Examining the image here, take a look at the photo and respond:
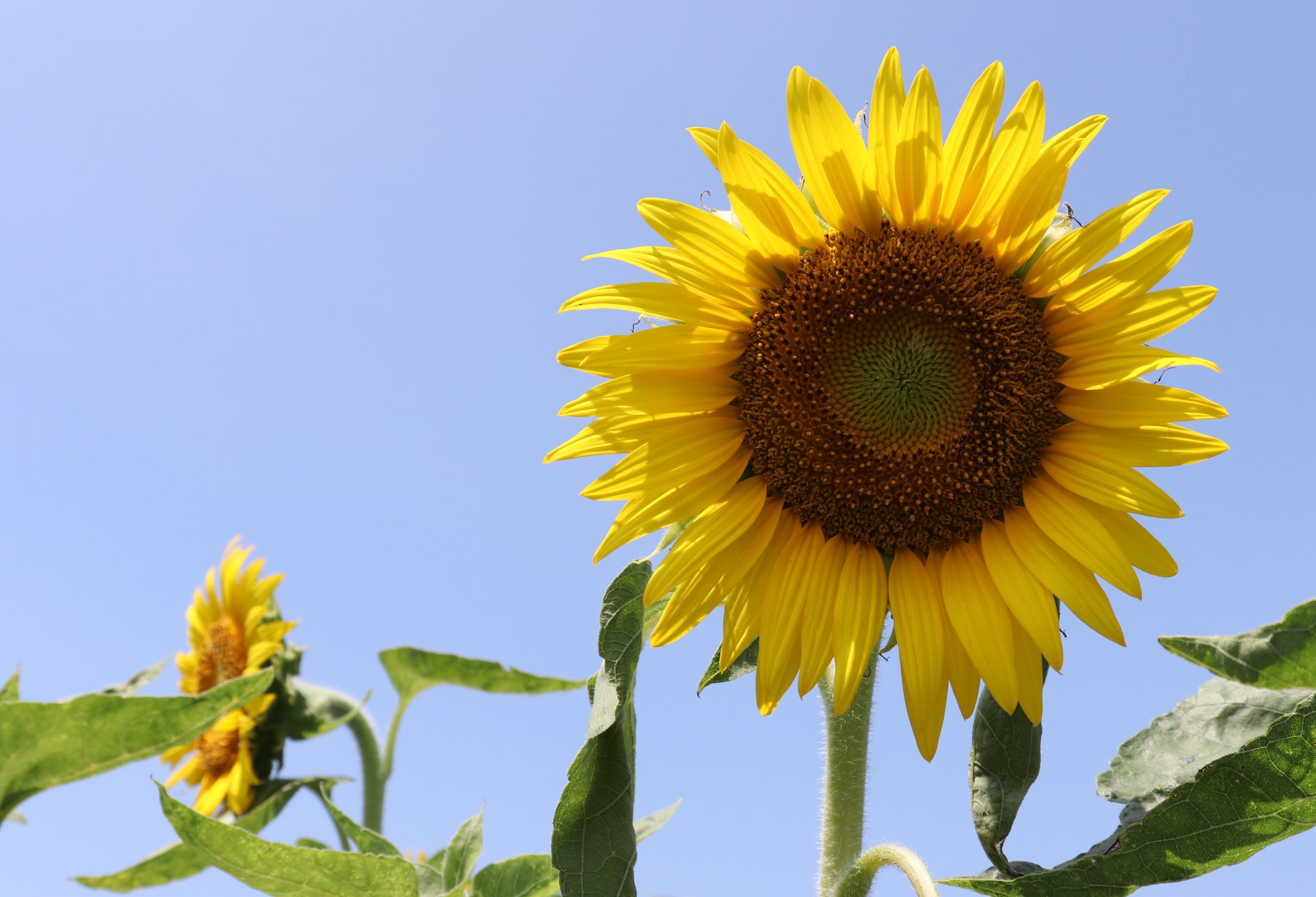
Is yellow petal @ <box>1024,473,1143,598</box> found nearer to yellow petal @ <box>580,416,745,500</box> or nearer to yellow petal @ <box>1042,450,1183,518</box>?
yellow petal @ <box>1042,450,1183,518</box>

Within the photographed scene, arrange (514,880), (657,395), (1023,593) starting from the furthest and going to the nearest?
(514,880)
(657,395)
(1023,593)

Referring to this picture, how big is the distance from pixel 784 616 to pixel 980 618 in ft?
1.37

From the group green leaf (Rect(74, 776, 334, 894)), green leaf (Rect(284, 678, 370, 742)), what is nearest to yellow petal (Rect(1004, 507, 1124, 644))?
green leaf (Rect(74, 776, 334, 894))

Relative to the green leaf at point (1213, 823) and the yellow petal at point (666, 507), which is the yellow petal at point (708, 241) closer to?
the yellow petal at point (666, 507)

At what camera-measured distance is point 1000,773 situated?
215 centimetres

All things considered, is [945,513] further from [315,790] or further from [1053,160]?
[315,790]

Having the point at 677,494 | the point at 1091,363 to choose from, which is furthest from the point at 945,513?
the point at 677,494

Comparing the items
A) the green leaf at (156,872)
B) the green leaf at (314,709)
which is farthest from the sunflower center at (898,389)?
the green leaf at (314,709)

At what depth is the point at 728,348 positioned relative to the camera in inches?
101

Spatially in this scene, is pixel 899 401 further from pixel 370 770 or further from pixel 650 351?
pixel 370 770

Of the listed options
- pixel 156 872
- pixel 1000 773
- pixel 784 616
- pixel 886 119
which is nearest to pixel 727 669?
pixel 784 616

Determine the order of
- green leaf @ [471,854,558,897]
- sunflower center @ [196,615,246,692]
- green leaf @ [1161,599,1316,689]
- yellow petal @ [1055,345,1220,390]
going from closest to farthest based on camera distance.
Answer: yellow petal @ [1055,345,1220,390] < green leaf @ [1161,599,1316,689] < green leaf @ [471,854,558,897] < sunflower center @ [196,615,246,692]

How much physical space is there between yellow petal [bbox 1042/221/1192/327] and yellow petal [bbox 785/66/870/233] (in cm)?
48

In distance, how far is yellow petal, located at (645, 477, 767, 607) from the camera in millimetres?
2326
